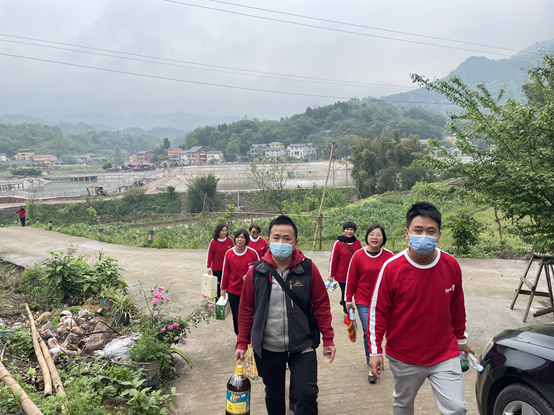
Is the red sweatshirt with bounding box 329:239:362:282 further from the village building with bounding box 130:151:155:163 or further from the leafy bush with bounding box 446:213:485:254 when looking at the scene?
the village building with bounding box 130:151:155:163

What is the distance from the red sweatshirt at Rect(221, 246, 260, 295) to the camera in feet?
16.5

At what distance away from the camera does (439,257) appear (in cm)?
263

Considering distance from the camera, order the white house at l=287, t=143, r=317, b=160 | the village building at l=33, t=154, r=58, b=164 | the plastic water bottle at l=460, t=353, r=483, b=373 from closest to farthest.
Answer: the plastic water bottle at l=460, t=353, r=483, b=373 < the white house at l=287, t=143, r=317, b=160 < the village building at l=33, t=154, r=58, b=164

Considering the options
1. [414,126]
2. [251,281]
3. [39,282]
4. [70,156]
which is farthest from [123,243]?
[70,156]

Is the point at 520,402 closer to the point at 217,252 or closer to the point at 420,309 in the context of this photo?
the point at 420,309

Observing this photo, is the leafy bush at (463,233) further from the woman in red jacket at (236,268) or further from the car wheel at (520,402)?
the car wheel at (520,402)

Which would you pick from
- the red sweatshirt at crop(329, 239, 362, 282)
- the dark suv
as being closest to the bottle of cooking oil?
the dark suv

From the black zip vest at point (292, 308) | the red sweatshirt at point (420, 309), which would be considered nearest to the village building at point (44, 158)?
the black zip vest at point (292, 308)

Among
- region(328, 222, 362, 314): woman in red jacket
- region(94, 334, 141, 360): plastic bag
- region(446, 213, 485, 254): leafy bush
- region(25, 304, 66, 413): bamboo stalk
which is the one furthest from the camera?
region(446, 213, 485, 254): leafy bush

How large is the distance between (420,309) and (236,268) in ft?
9.45

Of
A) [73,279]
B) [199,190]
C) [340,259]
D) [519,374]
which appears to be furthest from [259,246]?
[199,190]

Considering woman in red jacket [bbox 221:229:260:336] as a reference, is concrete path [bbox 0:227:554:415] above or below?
below

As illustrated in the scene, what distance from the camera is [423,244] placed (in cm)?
255

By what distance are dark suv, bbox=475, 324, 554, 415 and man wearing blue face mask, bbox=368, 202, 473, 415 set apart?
318mm
